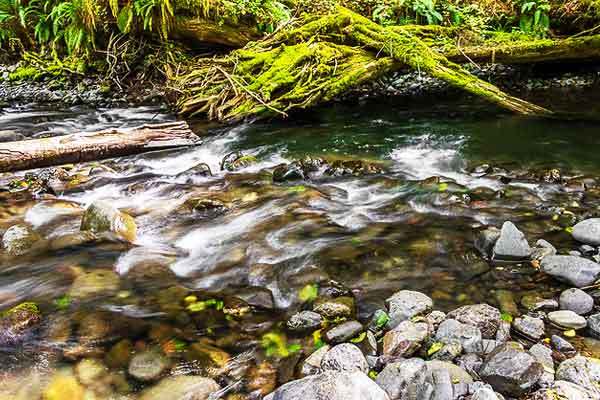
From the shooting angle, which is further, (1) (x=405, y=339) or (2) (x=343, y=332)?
(2) (x=343, y=332)

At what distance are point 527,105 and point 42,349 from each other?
276 inches

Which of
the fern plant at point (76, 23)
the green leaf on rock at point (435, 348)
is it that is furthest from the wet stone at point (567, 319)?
the fern plant at point (76, 23)

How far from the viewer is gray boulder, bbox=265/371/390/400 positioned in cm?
181

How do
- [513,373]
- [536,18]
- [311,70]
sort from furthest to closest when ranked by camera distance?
[536,18], [311,70], [513,373]

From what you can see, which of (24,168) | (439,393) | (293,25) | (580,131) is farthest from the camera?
(293,25)

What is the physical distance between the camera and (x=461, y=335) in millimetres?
2363

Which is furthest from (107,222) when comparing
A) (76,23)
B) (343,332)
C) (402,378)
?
(76,23)

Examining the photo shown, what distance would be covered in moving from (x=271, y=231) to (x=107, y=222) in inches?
59.2

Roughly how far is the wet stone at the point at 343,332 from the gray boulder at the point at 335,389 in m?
0.56

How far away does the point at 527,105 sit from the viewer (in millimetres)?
6688

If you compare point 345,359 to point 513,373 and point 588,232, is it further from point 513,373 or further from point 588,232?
point 588,232

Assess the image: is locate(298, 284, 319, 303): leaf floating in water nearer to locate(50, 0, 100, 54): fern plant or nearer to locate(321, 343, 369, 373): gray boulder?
locate(321, 343, 369, 373): gray boulder

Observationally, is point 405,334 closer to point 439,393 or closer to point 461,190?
point 439,393

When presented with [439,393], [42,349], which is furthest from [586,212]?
[42,349]
